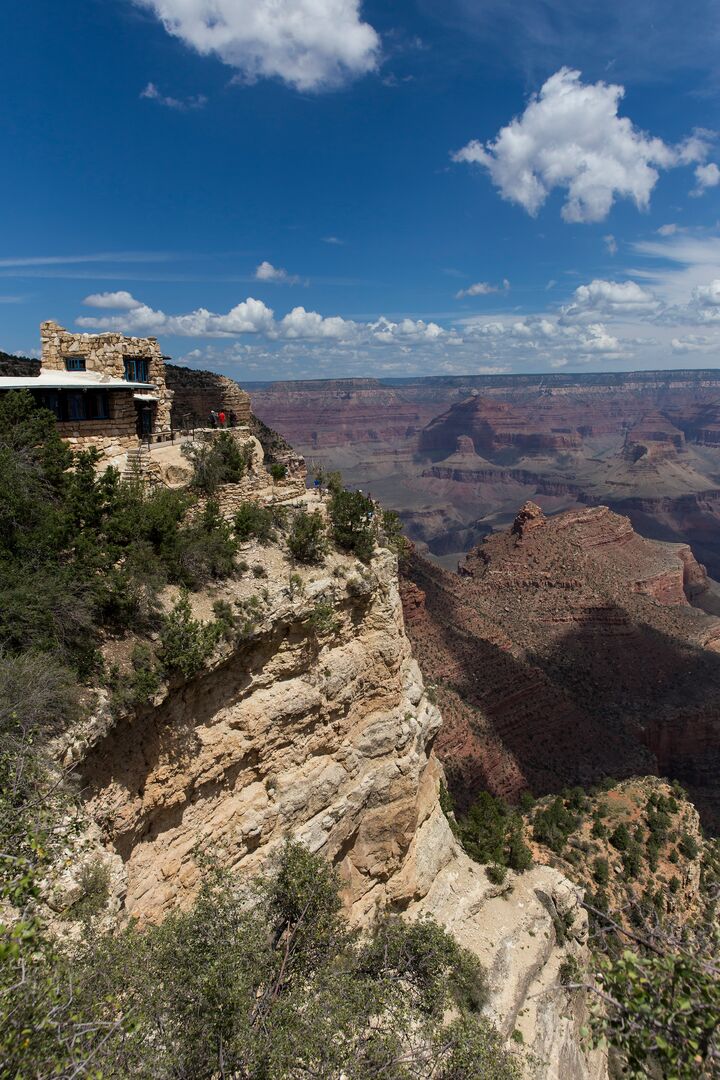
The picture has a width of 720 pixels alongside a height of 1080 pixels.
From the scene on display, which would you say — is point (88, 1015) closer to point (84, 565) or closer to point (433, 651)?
point (84, 565)

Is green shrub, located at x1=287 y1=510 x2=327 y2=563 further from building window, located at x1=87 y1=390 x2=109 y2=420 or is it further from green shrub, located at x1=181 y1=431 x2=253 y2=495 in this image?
building window, located at x1=87 y1=390 x2=109 y2=420

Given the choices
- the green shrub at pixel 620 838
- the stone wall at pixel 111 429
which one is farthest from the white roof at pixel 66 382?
the green shrub at pixel 620 838

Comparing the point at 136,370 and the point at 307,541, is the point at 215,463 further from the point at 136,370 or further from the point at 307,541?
the point at 136,370

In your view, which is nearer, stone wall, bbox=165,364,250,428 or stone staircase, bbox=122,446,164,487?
stone staircase, bbox=122,446,164,487

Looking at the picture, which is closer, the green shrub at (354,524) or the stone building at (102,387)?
the stone building at (102,387)

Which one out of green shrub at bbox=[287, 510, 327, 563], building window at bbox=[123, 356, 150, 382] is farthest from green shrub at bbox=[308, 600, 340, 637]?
building window at bbox=[123, 356, 150, 382]

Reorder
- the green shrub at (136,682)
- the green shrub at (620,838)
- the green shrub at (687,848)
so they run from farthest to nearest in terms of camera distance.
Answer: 1. the green shrub at (687,848)
2. the green shrub at (620,838)
3. the green shrub at (136,682)

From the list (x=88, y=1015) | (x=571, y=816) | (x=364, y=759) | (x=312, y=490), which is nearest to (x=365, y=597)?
(x=364, y=759)

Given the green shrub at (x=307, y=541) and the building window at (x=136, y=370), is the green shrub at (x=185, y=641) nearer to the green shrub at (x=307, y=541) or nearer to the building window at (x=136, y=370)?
the green shrub at (x=307, y=541)
